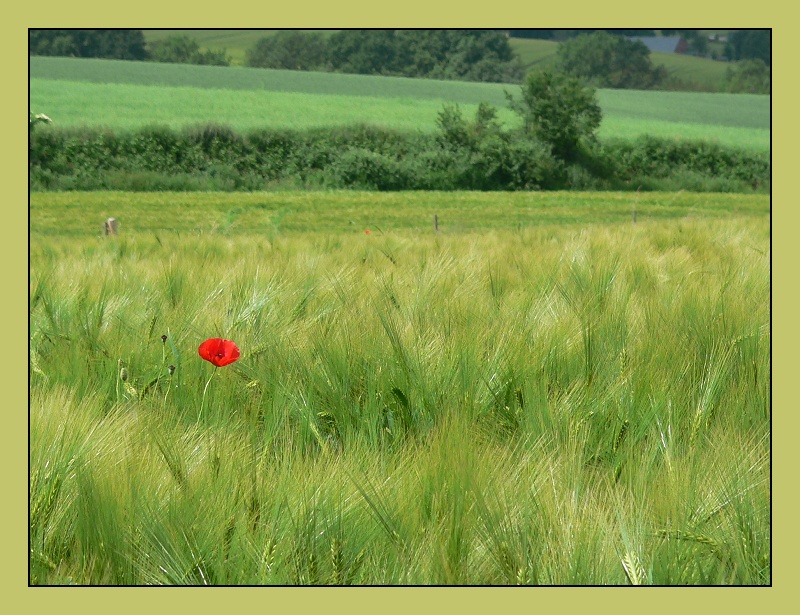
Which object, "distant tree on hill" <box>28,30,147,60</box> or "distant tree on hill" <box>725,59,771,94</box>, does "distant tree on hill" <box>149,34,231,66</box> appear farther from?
"distant tree on hill" <box>725,59,771,94</box>

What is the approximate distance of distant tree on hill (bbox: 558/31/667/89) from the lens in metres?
59.3

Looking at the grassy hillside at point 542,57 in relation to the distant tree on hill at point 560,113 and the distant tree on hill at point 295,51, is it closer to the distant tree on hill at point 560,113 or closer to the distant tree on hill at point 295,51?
the distant tree on hill at point 295,51

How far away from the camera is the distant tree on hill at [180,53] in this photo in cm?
5256

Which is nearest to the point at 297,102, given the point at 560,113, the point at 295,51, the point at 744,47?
the point at 560,113

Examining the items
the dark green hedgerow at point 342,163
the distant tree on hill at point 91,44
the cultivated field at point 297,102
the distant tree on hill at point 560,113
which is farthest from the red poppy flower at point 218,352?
the distant tree on hill at point 91,44

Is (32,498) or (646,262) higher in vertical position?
(646,262)

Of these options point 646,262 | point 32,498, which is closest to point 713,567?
point 32,498

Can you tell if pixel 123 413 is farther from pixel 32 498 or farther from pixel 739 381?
pixel 739 381

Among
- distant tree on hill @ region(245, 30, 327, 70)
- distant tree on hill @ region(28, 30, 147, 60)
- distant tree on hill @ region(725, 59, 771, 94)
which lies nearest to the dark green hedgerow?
distant tree on hill @ region(28, 30, 147, 60)

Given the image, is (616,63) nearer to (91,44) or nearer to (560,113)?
(560,113)

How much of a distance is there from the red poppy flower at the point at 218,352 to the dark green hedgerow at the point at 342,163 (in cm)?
2125

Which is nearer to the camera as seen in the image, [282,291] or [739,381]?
[739,381]

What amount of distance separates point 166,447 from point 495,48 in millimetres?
55865

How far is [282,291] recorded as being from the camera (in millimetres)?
2236
